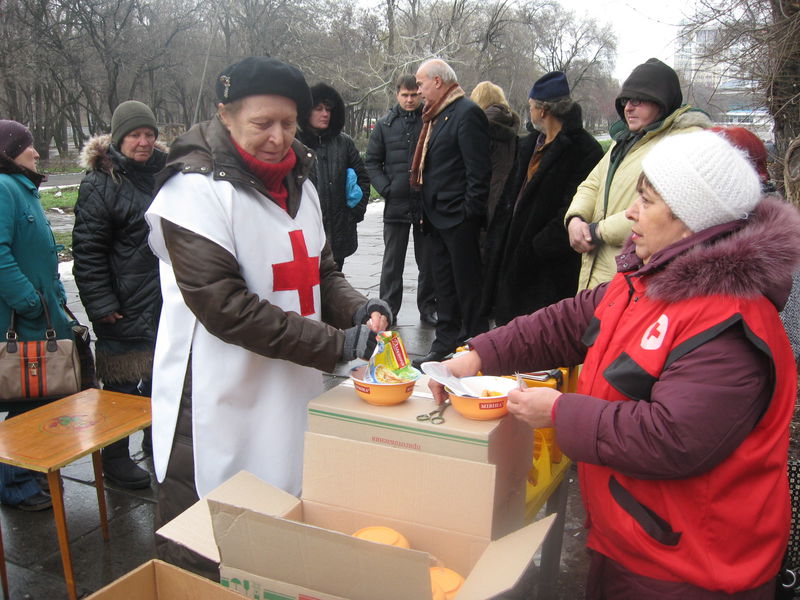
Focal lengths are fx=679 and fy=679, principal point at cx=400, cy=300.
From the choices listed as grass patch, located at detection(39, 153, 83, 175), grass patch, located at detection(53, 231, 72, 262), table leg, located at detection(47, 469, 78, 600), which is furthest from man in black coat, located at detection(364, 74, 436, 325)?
grass patch, located at detection(39, 153, 83, 175)

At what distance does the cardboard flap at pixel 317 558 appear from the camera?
50.9 inches

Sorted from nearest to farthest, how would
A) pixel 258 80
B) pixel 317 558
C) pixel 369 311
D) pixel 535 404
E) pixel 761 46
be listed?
pixel 317 558
pixel 535 404
pixel 258 80
pixel 369 311
pixel 761 46

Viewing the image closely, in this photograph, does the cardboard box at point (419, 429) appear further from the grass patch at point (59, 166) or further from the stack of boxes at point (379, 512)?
the grass patch at point (59, 166)

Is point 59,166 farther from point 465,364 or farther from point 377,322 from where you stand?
point 465,364

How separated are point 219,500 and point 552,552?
51.1 inches

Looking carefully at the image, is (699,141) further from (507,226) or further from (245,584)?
(507,226)

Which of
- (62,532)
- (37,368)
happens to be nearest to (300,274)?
(62,532)

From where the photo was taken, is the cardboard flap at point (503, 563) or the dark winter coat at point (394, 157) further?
the dark winter coat at point (394, 157)

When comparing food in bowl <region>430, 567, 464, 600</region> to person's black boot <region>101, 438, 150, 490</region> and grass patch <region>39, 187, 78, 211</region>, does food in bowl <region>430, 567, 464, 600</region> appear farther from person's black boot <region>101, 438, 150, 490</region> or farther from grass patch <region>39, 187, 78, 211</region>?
grass patch <region>39, 187, 78, 211</region>

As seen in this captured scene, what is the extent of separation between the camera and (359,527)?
1.77 metres

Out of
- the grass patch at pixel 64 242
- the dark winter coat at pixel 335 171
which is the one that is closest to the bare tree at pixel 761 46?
the dark winter coat at pixel 335 171

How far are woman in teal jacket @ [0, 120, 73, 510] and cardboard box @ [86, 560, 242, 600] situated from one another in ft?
7.28

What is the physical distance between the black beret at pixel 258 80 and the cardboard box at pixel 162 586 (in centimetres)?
131

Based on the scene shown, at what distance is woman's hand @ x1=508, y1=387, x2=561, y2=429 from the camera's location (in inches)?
62.6
